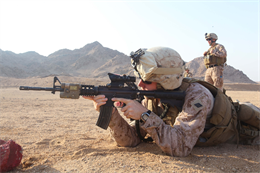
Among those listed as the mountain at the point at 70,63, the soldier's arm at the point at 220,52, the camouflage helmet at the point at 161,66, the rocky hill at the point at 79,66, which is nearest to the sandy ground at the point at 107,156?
the camouflage helmet at the point at 161,66

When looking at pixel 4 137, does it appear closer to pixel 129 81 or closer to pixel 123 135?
pixel 123 135

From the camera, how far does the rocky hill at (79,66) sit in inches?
1709

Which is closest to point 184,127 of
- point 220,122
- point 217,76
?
point 220,122

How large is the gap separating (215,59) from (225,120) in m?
5.96

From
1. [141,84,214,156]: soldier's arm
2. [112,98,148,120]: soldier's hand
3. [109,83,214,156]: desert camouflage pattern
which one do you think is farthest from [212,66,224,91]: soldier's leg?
[112,98,148,120]: soldier's hand

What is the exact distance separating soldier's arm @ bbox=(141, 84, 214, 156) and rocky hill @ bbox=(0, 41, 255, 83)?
35552 millimetres

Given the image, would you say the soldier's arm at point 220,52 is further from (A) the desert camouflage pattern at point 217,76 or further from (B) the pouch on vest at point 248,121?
(B) the pouch on vest at point 248,121

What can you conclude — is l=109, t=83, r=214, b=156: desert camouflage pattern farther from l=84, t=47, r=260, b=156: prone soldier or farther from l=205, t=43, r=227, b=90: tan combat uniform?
l=205, t=43, r=227, b=90: tan combat uniform

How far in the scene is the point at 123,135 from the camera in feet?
9.59

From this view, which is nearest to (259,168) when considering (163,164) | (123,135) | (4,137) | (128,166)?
(163,164)

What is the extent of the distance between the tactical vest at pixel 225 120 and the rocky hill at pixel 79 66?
116ft

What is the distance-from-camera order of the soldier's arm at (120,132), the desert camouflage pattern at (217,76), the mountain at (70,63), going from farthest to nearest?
the mountain at (70,63) < the desert camouflage pattern at (217,76) < the soldier's arm at (120,132)

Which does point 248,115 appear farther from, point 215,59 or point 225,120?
point 215,59

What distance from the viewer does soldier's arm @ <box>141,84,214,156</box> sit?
95.3 inches
